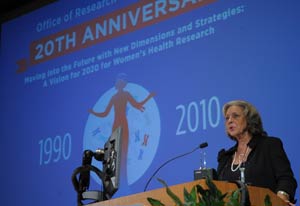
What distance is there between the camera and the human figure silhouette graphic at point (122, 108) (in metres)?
4.72

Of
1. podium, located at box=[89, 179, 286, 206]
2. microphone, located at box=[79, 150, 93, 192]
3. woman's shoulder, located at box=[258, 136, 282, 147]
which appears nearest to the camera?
podium, located at box=[89, 179, 286, 206]

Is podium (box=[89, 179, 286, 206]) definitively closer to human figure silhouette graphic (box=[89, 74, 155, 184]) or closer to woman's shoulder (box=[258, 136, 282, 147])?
woman's shoulder (box=[258, 136, 282, 147])

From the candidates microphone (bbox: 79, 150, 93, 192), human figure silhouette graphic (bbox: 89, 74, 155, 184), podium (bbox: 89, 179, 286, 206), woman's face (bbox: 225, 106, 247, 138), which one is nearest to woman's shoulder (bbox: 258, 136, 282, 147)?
woman's face (bbox: 225, 106, 247, 138)

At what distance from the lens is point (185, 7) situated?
185 inches

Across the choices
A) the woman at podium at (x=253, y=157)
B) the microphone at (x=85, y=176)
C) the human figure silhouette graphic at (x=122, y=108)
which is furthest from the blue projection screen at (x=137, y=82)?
the microphone at (x=85, y=176)

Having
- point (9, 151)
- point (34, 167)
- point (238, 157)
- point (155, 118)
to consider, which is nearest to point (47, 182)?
point (34, 167)

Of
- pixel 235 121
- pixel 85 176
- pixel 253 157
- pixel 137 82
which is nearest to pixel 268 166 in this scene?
pixel 253 157

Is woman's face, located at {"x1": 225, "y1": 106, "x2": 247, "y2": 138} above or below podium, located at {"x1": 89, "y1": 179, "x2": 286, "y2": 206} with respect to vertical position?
above

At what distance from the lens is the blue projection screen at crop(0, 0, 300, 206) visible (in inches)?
163

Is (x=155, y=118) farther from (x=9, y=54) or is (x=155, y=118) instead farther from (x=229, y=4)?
(x=9, y=54)

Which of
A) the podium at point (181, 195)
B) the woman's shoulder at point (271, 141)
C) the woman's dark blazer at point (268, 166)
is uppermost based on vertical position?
the woman's shoulder at point (271, 141)

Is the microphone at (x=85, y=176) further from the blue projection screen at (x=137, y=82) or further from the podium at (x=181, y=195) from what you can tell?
the blue projection screen at (x=137, y=82)

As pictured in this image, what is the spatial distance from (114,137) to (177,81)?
114 centimetres

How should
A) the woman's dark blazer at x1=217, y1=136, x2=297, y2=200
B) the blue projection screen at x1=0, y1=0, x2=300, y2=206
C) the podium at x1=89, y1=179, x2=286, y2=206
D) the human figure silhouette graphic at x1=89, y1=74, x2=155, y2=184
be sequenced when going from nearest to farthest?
1. the podium at x1=89, y1=179, x2=286, y2=206
2. the woman's dark blazer at x1=217, y1=136, x2=297, y2=200
3. the blue projection screen at x1=0, y1=0, x2=300, y2=206
4. the human figure silhouette graphic at x1=89, y1=74, x2=155, y2=184
